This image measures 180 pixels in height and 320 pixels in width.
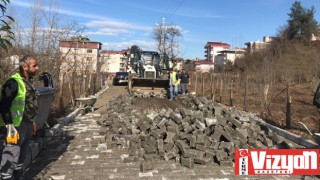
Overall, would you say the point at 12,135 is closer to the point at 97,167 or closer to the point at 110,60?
the point at 97,167

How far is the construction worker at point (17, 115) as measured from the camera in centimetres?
375

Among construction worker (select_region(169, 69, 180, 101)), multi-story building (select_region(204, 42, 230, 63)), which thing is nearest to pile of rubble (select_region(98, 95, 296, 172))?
construction worker (select_region(169, 69, 180, 101))

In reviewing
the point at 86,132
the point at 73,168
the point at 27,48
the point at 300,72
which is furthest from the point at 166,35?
the point at 73,168

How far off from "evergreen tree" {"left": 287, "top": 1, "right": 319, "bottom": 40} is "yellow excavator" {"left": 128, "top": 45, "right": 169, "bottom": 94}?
4469cm

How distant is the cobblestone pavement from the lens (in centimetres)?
528

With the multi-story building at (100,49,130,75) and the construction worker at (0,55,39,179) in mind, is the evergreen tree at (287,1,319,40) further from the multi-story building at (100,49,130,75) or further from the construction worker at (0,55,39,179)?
the construction worker at (0,55,39,179)

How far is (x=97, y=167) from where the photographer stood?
5.67 m

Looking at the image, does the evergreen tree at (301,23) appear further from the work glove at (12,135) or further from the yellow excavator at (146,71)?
the work glove at (12,135)

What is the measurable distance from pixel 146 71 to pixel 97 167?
1574 cm

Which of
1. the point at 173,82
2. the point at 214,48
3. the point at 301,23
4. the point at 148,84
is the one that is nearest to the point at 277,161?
the point at 173,82

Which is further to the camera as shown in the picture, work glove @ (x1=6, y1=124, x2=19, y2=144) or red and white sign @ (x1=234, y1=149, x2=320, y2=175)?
work glove @ (x1=6, y1=124, x2=19, y2=144)

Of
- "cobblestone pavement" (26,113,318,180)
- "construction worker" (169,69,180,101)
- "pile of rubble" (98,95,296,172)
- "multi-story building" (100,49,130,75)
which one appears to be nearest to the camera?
"cobblestone pavement" (26,113,318,180)

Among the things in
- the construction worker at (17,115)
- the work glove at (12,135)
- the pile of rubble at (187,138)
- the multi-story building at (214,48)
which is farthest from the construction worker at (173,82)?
the multi-story building at (214,48)

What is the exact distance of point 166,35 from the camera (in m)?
52.1
